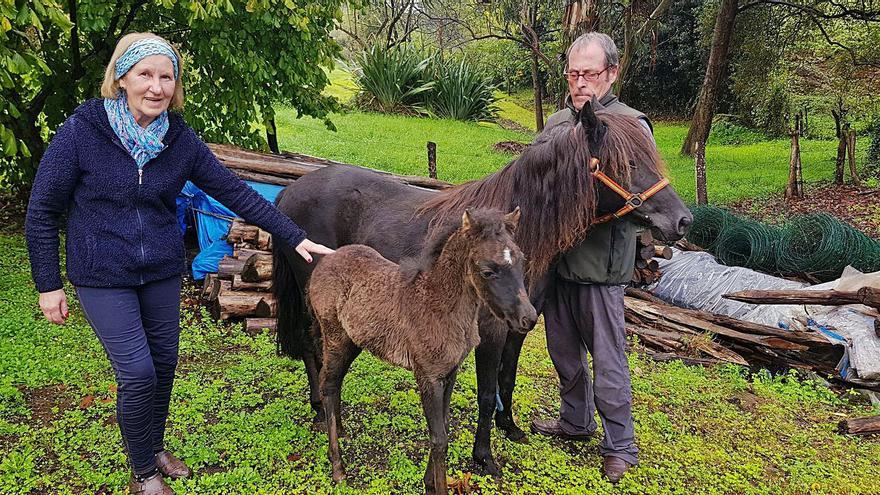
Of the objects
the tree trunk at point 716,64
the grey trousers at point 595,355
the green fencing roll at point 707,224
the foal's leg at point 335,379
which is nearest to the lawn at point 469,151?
the tree trunk at point 716,64

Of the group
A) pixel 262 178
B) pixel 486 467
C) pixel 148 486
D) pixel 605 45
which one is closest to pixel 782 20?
pixel 262 178

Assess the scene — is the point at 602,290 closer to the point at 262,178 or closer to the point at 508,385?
the point at 508,385

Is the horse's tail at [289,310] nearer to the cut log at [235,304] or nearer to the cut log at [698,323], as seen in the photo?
the cut log at [235,304]

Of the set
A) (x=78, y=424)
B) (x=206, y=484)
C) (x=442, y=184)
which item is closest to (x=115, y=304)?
(x=206, y=484)

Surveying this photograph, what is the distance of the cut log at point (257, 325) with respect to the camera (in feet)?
19.9

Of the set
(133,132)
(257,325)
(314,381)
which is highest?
(133,132)

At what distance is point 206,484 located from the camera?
11.6 feet

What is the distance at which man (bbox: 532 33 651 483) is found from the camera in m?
3.65

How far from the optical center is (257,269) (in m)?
6.36

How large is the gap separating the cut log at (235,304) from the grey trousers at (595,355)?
3.45 metres

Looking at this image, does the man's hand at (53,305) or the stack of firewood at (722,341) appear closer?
the man's hand at (53,305)

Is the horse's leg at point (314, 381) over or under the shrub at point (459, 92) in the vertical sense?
under

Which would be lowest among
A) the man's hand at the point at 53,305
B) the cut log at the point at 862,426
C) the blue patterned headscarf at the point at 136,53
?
the cut log at the point at 862,426

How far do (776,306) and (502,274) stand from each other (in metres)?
5.25
